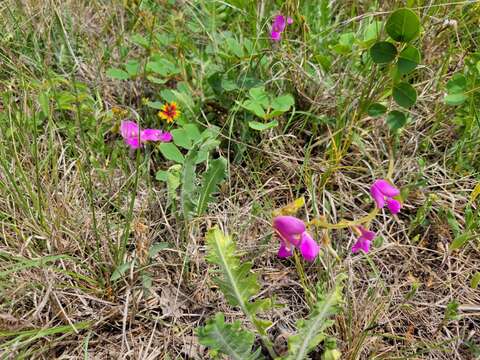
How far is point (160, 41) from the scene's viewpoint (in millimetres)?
2191

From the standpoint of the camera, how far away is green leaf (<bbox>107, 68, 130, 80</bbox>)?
206 centimetres

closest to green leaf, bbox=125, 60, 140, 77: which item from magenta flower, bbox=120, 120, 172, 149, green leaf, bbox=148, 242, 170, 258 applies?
magenta flower, bbox=120, 120, 172, 149

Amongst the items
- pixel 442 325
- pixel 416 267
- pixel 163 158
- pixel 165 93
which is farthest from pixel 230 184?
pixel 442 325

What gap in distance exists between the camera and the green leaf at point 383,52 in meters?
1.66

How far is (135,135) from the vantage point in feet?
6.05

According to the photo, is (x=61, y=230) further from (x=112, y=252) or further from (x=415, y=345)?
(x=415, y=345)

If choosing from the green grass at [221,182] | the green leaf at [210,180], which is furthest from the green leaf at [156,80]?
the green leaf at [210,180]

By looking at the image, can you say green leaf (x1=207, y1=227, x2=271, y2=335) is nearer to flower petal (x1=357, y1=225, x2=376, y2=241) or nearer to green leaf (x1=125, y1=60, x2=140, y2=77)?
flower petal (x1=357, y1=225, x2=376, y2=241)

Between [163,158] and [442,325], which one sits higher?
[163,158]

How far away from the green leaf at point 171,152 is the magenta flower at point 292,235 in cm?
62

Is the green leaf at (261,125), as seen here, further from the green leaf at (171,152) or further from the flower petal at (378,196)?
the flower petal at (378,196)

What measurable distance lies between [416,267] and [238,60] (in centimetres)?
109

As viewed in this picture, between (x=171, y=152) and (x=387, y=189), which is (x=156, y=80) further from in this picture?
(x=387, y=189)

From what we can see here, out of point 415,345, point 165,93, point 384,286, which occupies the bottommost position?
point 415,345
